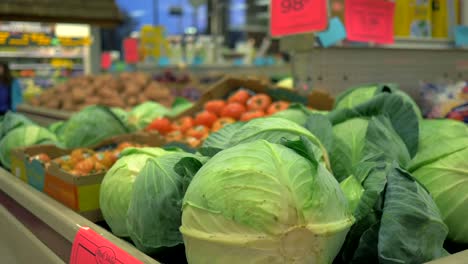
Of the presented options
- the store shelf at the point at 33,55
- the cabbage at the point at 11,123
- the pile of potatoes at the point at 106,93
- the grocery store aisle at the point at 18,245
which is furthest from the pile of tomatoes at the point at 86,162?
the store shelf at the point at 33,55

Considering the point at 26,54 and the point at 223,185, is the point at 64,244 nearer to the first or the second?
the point at 223,185

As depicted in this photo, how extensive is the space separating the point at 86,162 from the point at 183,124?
88cm

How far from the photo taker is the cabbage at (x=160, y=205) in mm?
1020

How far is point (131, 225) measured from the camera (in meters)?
1.09

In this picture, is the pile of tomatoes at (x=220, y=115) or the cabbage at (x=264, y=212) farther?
the pile of tomatoes at (x=220, y=115)

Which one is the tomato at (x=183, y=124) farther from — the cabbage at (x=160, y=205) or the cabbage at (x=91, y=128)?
the cabbage at (x=160, y=205)

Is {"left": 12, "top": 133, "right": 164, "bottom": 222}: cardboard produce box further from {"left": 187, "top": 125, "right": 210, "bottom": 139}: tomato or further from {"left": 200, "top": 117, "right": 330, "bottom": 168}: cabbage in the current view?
{"left": 187, "top": 125, "right": 210, "bottom": 139}: tomato

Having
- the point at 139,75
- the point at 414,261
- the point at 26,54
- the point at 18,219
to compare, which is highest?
the point at 26,54

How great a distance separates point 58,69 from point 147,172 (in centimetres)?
1123

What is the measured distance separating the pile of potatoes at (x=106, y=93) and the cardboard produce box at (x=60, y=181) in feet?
8.74

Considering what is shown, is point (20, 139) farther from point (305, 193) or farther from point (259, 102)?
point (305, 193)

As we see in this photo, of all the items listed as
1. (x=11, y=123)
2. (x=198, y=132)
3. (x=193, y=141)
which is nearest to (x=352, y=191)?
(x=193, y=141)

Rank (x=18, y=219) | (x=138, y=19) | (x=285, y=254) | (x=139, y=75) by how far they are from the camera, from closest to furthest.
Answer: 1. (x=285, y=254)
2. (x=18, y=219)
3. (x=139, y=75)
4. (x=138, y=19)

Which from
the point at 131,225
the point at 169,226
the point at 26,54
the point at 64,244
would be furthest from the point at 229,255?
the point at 26,54
